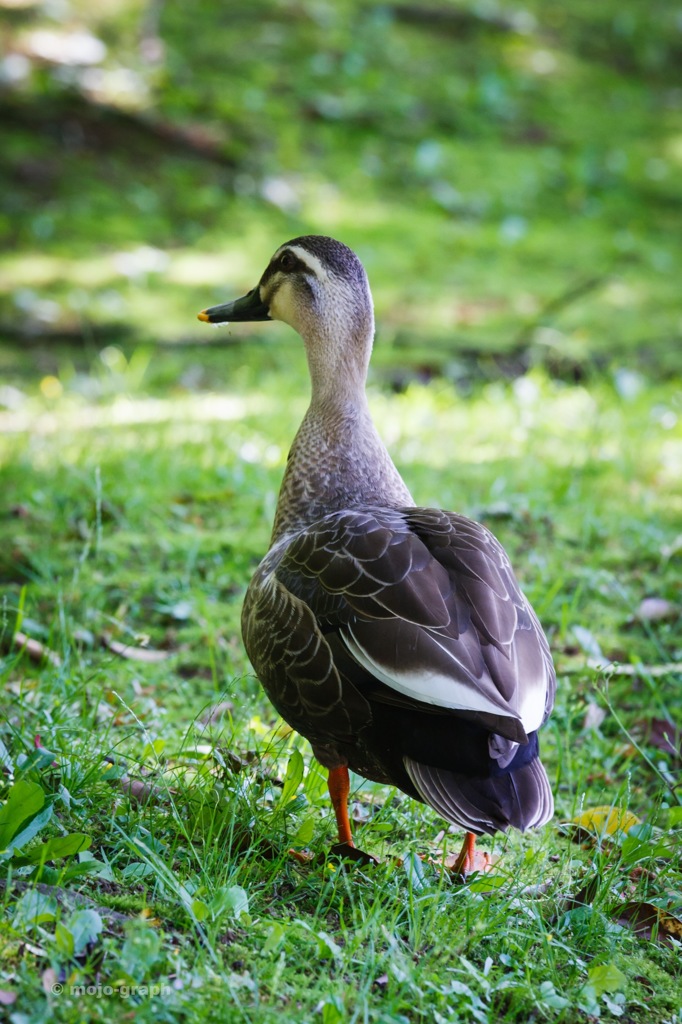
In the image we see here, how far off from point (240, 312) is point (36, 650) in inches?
48.9

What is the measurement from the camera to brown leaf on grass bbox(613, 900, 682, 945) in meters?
2.39

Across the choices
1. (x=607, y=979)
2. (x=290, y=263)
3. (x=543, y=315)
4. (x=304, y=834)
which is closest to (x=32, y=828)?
(x=304, y=834)

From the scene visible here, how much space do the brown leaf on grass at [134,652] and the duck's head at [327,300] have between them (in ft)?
3.37

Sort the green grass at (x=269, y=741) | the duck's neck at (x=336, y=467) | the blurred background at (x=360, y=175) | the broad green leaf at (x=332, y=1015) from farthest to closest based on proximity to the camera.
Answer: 1. the blurred background at (x=360, y=175)
2. the duck's neck at (x=336, y=467)
3. the green grass at (x=269, y=741)
4. the broad green leaf at (x=332, y=1015)

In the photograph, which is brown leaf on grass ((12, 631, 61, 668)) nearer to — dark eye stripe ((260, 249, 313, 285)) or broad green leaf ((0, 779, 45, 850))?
broad green leaf ((0, 779, 45, 850))

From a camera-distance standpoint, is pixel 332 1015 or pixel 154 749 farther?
pixel 154 749

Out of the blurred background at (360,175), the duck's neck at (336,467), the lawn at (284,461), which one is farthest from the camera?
the blurred background at (360,175)

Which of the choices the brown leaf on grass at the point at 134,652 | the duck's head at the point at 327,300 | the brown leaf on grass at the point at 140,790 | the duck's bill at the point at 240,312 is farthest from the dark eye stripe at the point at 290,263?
the brown leaf on grass at the point at 140,790

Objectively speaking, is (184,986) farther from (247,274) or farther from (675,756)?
(247,274)

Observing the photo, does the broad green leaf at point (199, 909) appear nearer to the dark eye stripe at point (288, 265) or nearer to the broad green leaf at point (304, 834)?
the broad green leaf at point (304, 834)

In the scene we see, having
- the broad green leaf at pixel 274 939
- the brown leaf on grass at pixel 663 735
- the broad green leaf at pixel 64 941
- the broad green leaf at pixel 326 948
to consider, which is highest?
the broad green leaf at pixel 64 941

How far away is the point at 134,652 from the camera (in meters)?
3.53

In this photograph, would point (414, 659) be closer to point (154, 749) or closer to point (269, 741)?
point (154, 749)

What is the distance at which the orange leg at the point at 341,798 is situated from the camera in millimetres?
2516
